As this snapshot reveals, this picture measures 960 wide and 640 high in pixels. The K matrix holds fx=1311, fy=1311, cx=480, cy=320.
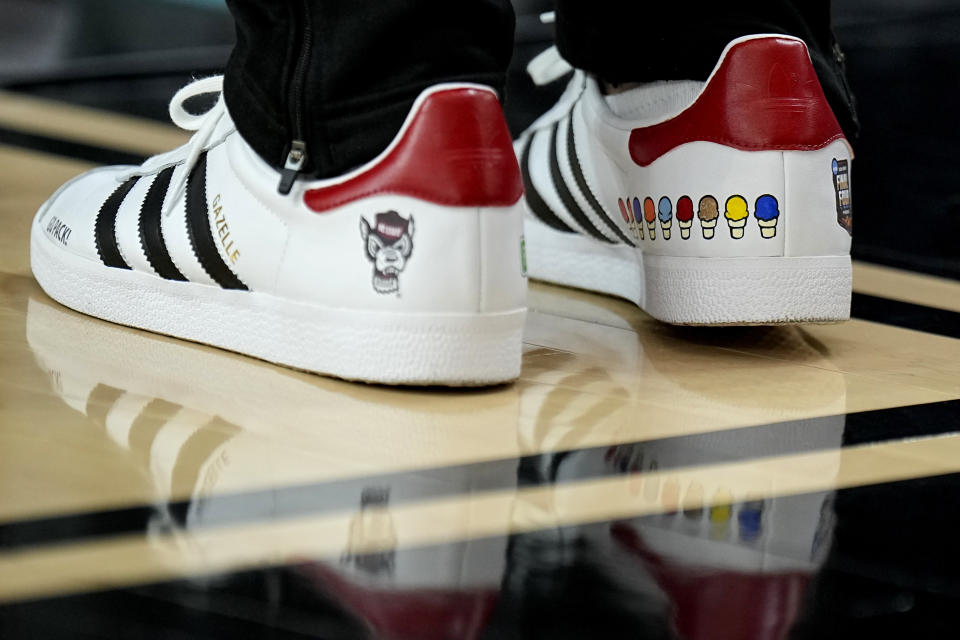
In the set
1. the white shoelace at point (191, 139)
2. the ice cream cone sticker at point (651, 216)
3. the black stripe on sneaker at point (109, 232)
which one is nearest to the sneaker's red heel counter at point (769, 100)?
the ice cream cone sticker at point (651, 216)

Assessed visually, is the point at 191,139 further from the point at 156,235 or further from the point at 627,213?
the point at 627,213

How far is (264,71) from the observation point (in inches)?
41.4

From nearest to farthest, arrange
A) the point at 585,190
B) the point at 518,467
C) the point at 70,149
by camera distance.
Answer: the point at 518,467 < the point at 585,190 < the point at 70,149

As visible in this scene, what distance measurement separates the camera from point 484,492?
80 centimetres

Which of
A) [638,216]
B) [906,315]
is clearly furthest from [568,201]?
[906,315]

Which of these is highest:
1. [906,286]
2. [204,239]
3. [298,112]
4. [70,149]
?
[298,112]

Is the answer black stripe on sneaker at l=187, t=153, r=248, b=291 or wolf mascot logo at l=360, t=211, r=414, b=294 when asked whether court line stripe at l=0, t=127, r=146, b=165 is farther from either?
wolf mascot logo at l=360, t=211, r=414, b=294

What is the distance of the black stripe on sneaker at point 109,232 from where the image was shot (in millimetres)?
1172

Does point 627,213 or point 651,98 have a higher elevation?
point 651,98

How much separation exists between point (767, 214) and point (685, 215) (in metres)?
0.08

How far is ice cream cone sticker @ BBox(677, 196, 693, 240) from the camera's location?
3.93 ft

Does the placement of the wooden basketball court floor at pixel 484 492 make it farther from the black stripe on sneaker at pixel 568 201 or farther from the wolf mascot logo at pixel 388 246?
the black stripe on sneaker at pixel 568 201

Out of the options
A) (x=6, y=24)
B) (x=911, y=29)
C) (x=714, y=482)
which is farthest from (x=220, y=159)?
(x=911, y=29)

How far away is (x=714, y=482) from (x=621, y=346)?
37 centimetres
